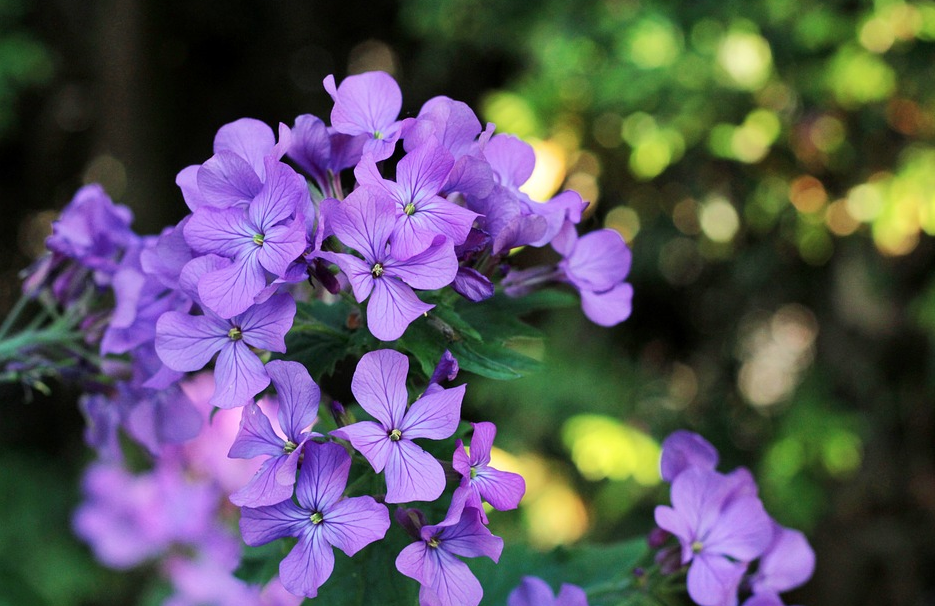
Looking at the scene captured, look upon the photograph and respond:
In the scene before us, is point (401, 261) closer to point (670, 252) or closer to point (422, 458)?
point (422, 458)

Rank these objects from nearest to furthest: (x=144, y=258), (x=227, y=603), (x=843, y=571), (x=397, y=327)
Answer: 1. (x=397, y=327)
2. (x=144, y=258)
3. (x=227, y=603)
4. (x=843, y=571)

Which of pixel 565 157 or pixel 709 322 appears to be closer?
pixel 565 157

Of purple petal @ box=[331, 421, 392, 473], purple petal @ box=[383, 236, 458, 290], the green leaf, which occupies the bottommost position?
the green leaf

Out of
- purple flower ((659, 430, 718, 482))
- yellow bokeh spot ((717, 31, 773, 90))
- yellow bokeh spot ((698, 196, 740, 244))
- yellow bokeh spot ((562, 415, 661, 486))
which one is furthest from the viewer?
yellow bokeh spot ((698, 196, 740, 244))

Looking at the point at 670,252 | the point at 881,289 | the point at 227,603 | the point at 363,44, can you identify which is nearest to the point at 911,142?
the point at 881,289

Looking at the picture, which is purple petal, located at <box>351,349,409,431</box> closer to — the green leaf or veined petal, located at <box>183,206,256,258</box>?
veined petal, located at <box>183,206,256,258</box>

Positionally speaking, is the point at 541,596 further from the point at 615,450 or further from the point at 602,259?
the point at 615,450

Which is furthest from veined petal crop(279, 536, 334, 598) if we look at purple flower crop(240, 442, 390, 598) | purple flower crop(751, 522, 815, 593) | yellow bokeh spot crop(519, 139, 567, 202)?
yellow bokeh spot crop(519, 139, 567, 202)

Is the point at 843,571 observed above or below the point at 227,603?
below
